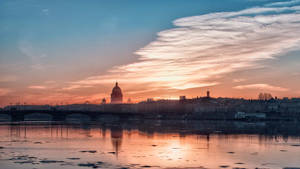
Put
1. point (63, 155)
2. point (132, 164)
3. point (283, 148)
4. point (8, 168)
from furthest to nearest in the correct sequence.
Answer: point (283, 148), point (63, 155), point (132, 164), point (8, 168)

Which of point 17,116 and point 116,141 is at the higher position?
point 17,116

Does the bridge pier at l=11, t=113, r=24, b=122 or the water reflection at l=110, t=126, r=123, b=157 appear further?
the bridge pier at l=11, t=113, r=24, b=122

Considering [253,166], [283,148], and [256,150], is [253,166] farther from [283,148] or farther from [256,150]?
[283,148]

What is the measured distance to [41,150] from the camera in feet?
144

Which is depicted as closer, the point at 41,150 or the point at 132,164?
the point at 132,164

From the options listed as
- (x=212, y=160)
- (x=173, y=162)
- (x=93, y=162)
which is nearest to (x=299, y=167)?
(x=212, y=160)

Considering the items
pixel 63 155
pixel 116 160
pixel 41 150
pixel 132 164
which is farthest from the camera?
pixel 41 150

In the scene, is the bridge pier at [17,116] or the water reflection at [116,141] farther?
the bridge pier at [17,116]

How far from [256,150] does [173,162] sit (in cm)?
1397

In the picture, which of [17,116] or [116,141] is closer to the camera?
[116,141]

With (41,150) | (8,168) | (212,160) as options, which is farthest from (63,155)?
(212,160)

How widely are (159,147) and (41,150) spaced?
13.4 meters

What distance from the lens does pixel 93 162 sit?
3500cm

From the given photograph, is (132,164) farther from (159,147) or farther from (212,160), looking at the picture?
(159,147)
